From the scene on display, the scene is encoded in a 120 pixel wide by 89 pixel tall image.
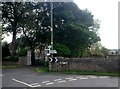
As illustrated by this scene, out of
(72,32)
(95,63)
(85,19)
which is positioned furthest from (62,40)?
(95,63)

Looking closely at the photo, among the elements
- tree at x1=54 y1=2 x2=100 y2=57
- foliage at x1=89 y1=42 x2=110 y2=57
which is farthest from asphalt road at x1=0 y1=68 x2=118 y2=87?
foliage at x1=89 y1=42 x2=110 y2=57

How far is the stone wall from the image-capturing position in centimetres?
2455

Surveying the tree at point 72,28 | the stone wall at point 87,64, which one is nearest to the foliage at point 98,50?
the tree at point 72,28

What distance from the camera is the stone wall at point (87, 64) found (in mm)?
24547

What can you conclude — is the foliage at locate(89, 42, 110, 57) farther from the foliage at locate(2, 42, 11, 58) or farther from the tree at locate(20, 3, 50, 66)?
the tree at locate(20, 3, 50, 66)

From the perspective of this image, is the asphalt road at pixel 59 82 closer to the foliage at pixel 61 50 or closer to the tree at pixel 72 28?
the foliage at pixel 61 50

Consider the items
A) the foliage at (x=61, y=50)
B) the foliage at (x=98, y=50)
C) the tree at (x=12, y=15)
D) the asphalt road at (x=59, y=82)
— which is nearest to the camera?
the asphalt road at (x=59, y=82)

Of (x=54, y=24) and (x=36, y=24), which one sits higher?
(x=36, y=24)

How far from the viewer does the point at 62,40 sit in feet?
116

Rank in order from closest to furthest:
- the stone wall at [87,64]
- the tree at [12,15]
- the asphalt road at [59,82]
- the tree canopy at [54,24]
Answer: the asphalt road at [59,82], the stone wall at [87,64], the tree canopy at [54,24], the tree at [12,15]

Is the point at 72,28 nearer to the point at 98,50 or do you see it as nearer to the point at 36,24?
the point at 36,24

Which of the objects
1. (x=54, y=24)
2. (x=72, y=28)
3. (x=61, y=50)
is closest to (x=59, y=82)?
(x=61, y=50)

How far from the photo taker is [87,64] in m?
24.9

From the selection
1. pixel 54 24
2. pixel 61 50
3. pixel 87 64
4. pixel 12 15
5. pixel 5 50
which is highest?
pixel 12 15
